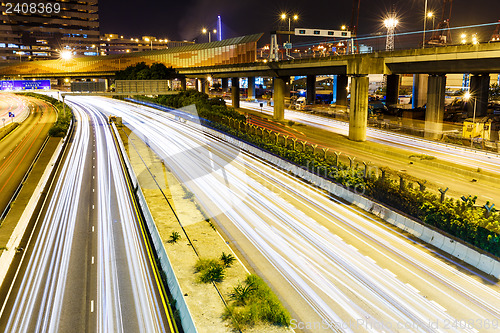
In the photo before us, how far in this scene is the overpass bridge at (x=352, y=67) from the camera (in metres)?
49.1

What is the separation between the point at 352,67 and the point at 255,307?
157ft

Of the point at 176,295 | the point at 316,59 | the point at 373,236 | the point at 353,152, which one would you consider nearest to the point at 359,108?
the point at 353,152

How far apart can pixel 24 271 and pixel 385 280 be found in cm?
1817

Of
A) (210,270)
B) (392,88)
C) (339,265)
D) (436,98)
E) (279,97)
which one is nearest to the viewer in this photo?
(210,270)

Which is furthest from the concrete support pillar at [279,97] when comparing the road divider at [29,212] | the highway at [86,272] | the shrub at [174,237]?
the shrub at [174,237]

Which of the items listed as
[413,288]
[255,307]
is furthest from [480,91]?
[255,307]

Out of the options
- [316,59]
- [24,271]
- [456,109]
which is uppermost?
[316,59]

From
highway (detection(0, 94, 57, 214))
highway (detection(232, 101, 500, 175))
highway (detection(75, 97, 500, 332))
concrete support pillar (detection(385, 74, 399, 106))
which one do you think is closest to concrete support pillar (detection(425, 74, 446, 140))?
highway (detection(232, 101, 500, 175))

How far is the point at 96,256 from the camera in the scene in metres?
23.6

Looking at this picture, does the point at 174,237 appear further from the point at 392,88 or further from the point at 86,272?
the point at 392,88

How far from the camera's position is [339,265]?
867 inches

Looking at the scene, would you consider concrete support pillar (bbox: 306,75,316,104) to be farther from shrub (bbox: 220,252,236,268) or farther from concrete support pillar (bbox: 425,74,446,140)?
shrub (bbox: 220,252,236,268)

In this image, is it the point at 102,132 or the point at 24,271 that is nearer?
the point at 24,271

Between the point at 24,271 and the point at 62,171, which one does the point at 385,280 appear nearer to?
the point at 24,271
